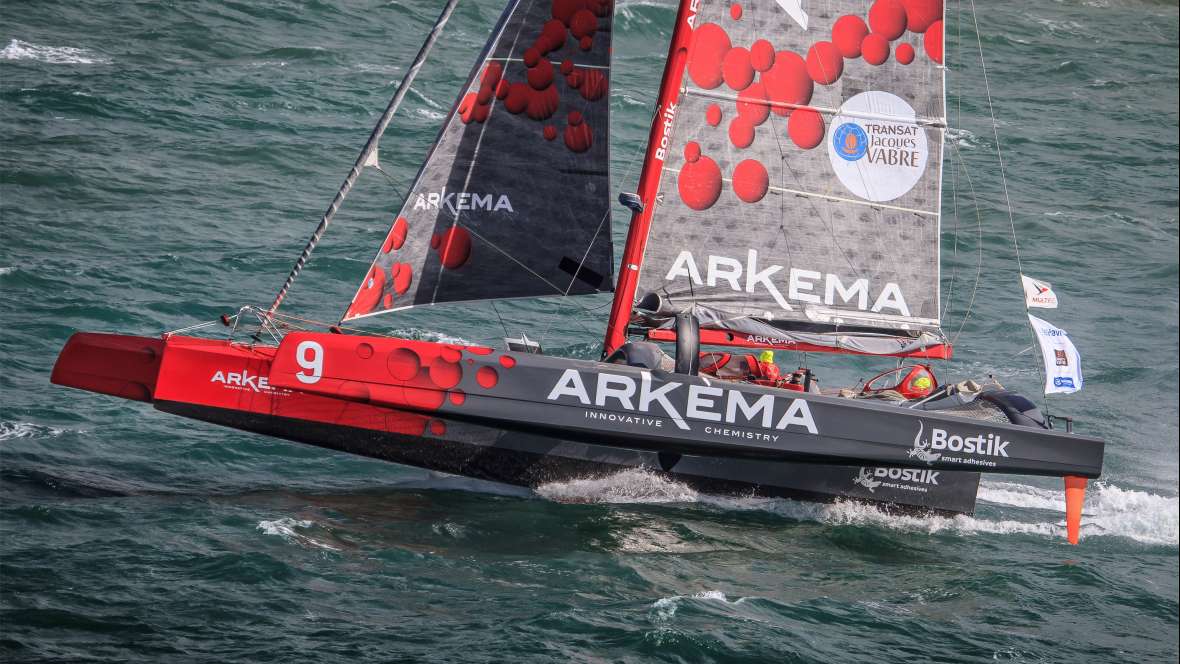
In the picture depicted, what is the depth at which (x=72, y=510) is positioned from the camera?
12.9 meters

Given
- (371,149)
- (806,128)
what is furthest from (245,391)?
(806,128)

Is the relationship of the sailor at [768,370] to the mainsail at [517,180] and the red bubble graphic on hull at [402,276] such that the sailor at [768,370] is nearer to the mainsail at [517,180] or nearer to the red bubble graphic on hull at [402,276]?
the mainsail at [517,180]

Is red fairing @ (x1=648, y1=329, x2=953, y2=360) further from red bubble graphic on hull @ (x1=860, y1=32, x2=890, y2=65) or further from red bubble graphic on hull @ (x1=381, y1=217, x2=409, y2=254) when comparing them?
red bubble graphic on hull @ (x1=860, y1=32, x2=890, y2=65)

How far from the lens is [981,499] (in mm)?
16906

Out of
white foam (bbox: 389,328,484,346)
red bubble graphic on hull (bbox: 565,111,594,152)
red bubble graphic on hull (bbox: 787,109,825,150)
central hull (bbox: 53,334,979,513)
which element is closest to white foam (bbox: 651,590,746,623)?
central hull (bbox: 53,334,979,513)

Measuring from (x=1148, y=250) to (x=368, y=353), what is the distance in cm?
1910

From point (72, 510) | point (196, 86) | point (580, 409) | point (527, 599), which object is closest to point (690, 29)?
point (580, 409)

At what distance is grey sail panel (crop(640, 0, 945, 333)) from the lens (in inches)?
592

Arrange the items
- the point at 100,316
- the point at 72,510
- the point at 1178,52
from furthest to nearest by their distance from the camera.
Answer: the point at 1178,52, the point at 100,316, the point at 72,510

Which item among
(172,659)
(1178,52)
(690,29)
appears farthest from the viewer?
(1178,52)

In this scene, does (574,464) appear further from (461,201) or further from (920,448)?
(920,448)

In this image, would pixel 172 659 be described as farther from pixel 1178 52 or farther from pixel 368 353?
pixel 1178 52

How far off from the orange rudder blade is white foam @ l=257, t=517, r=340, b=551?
8.29 meters

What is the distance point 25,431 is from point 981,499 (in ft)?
39.0
